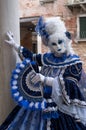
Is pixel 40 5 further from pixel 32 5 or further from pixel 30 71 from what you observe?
pixel 30 71

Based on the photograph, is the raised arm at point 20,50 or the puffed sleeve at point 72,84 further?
the raised arm at point 20,50

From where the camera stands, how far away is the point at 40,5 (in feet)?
24.8

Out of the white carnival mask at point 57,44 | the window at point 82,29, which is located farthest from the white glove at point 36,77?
the window at point 82,29

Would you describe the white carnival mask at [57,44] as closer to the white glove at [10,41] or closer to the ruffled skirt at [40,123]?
the white glove at [10,41]

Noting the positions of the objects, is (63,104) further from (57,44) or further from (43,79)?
(57,44)

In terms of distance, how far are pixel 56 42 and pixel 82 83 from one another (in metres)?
0.23

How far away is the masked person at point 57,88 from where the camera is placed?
1.75 m

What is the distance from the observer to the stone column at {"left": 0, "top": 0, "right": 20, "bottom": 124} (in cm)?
188

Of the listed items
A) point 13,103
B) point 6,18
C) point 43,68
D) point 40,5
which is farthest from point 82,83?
point 40,5

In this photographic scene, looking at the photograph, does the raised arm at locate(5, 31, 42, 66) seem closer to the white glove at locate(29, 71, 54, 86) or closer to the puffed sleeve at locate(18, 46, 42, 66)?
the puffed sleeve at locate(18, 46, 42, 66)

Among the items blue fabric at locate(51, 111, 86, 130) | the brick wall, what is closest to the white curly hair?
blue fabric at locate(51, 111, 86, 130)

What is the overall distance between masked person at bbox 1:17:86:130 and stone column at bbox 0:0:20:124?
0.06m

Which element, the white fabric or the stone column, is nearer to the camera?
the white fabric

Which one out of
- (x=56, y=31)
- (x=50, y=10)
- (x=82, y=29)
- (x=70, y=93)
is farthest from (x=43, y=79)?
(x=50, y=10)
